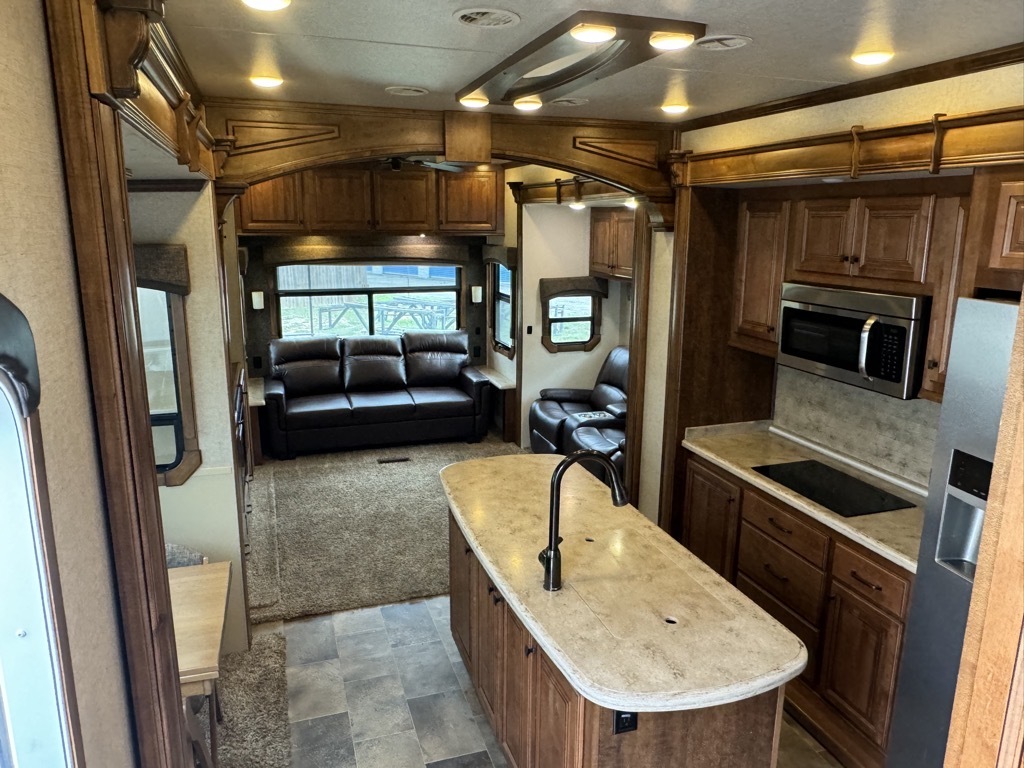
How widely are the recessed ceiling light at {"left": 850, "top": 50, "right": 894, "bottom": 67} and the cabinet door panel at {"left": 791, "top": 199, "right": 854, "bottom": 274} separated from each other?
2.45 ft

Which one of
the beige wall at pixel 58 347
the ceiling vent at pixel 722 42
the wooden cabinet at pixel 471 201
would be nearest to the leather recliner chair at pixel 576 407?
the wooden cabinet at pixel 471 201

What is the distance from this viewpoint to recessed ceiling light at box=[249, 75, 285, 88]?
2.67 m

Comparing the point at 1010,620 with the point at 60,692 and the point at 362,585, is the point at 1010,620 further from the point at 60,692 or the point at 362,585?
the point at 362,585

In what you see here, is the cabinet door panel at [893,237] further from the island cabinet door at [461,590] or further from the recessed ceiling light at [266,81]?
the recessed ceiling light at [266,81]

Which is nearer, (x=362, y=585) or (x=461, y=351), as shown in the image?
(x=362, y=585)

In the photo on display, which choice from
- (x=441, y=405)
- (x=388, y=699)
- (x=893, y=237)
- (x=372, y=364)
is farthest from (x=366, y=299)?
(x=893, y=237)

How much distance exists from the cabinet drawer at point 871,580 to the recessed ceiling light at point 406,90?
2465 millimetres

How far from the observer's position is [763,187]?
349cm

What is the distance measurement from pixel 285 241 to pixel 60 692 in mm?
6223

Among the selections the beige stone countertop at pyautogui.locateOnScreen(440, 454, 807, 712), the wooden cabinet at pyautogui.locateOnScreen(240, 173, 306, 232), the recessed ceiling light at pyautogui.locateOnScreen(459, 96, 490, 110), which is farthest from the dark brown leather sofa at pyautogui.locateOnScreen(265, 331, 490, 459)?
the recessed ceiling light at pyautogui.locateOnScreen(459, 96, 490, 110)

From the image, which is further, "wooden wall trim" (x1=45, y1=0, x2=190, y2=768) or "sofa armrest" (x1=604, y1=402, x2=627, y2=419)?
"sofa armrest" (x1=604, y1=402, x2=627, y2=419)

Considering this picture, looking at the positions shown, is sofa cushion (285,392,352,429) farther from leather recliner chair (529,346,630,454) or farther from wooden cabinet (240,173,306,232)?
leather recliner chair (529,346,630,454)

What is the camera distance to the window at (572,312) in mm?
6449

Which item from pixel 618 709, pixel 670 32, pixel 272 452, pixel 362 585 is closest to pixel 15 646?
pixel 618 709
